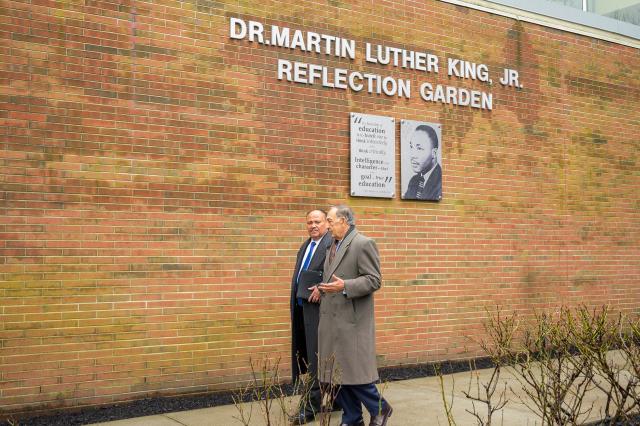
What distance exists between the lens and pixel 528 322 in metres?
10.3

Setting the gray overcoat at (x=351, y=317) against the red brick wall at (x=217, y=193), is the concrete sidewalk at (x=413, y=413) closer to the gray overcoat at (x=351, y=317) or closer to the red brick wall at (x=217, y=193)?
the gray overcoat at (x=351, y=317)

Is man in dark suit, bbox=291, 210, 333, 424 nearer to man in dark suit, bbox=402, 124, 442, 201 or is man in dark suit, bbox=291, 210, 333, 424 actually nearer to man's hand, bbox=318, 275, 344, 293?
man's hand, bbox=318, 275, 344, 293

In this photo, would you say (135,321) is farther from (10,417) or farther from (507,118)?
(507,118)

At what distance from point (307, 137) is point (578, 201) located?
470 centimetres

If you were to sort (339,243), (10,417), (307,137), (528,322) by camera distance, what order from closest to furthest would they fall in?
1. (339,243)
2. (10,417)
3. (307,137)
4. (528,322)

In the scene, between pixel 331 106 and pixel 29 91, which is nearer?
pixel 29 91

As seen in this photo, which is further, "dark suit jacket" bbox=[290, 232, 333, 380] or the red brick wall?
the red brick wall

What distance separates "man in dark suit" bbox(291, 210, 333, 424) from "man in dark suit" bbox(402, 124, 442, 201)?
298 centimetres

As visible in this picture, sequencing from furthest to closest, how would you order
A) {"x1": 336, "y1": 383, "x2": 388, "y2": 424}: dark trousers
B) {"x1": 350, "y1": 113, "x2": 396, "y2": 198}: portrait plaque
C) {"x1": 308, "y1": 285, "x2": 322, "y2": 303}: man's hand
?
{"x1": 350, "y1": 113, "x2": 396, "y2": 198}: portrait plaque < {"x1": 308, "y1": 285, "x2": 322, "y2": 303}: man's hand < {"x1": 336, "y1": 383, "x2": 388, "y2": 424}: dark trousers

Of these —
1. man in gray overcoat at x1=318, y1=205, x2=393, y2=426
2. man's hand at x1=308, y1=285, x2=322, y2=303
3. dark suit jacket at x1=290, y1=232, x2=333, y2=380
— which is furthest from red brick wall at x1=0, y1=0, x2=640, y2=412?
man in gray overcoat at x1=318, y1=205, x2=393, y2=426

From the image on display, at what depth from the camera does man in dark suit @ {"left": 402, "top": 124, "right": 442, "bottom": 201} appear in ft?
30.9

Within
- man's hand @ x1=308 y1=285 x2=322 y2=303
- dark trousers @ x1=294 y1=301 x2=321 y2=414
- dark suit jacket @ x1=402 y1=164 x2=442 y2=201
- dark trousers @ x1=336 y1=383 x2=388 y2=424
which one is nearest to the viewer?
dark trousers @ x1=336 y1=383 x2=388 y2=424

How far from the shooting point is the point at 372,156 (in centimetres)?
909

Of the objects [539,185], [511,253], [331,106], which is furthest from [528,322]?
[331,106]
